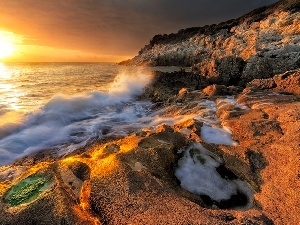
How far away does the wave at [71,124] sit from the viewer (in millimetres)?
7727

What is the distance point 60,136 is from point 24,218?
18.3 feet

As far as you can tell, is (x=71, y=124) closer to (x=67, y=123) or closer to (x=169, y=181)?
(x=67, y=123)

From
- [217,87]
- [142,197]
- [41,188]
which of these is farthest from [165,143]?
[217,87]

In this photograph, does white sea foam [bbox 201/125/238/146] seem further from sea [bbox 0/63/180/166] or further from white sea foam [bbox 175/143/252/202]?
sea [bbox 0/63/180/166]

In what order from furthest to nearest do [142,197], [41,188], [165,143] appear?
[165,143], [41,188], [142,197]

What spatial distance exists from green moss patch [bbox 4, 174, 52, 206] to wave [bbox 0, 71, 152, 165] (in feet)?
10.1

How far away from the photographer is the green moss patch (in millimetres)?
3582

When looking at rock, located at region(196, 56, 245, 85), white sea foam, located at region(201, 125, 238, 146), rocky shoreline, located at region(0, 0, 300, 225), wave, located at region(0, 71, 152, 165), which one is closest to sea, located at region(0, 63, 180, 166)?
wave, located at region(0, 71, 152, 165)

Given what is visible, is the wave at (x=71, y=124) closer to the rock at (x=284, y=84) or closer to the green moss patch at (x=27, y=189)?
the green moss patch at (x=27, y=189)

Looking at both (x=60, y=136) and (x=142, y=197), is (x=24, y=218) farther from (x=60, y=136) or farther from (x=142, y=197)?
(x=60, y=136)

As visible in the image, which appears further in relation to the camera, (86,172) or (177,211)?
(86,172)

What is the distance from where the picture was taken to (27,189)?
3.79 m

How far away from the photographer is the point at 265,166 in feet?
14.2

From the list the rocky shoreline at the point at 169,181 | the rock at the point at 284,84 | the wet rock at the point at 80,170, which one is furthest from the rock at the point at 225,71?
the wet rock at the point at 80,170
